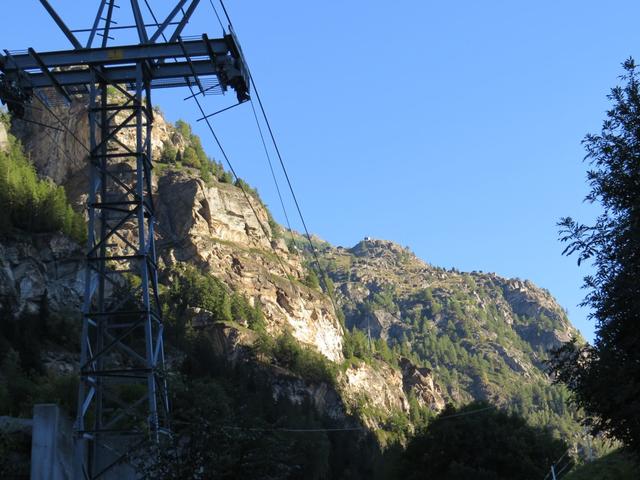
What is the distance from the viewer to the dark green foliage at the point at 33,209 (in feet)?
316

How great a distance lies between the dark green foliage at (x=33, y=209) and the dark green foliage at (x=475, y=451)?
51.9 m

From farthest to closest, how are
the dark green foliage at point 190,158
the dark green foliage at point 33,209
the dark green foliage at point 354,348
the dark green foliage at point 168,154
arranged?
Result: the dark green foliage at point 190,158 → the dark green foliage at point 168,154 → the dark green foliage at point 354,348 → the dark green foliage at point 33,209

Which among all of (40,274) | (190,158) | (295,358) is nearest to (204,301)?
(295,358)

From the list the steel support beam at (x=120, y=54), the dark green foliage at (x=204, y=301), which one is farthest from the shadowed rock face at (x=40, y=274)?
the steel support beam at (x=120, y=54)

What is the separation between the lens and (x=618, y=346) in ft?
58.6

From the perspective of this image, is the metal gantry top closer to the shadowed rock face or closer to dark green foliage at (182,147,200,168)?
the shadowed rock face

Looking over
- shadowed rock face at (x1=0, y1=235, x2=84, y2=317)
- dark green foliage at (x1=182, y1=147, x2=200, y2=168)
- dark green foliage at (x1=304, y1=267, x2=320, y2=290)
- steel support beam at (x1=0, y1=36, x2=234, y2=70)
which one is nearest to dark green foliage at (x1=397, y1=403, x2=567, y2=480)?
shadowed rock face at (x1=0, y1=235, x2=84, y2=317)

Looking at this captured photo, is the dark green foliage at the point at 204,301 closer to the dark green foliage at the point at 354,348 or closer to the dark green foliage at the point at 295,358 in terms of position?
the dark green foliage at the point at 295,358

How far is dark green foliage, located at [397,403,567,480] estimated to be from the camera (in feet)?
208

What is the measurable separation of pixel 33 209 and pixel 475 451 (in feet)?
200

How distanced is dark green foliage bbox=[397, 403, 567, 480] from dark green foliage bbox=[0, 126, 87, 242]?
5191cm

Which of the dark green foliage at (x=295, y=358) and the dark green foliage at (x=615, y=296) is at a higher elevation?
the dark green foliage at (x=295, y=358)

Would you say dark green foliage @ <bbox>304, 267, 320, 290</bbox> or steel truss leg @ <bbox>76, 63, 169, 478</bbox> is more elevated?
dark green foliage @ <bbox>304, 267, 320, 290</bbox>

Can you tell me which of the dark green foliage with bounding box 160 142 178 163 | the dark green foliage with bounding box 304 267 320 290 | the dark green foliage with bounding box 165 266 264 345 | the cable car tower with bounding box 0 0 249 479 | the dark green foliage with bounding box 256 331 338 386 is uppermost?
the dark green foliage with bounding box 160 142 178 163
